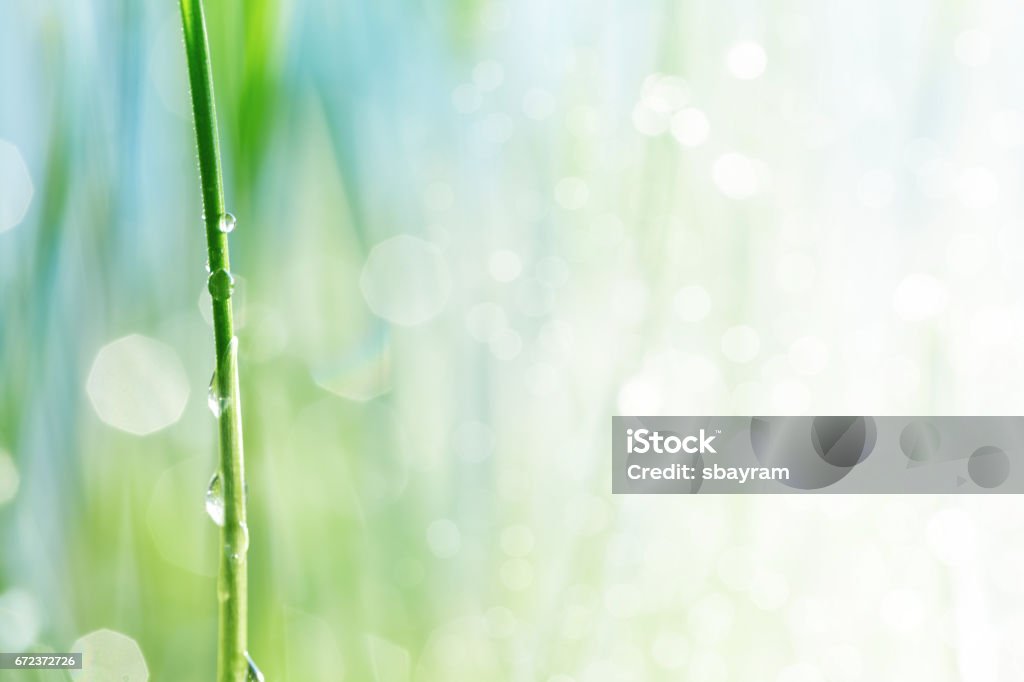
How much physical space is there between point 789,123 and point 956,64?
143 mm

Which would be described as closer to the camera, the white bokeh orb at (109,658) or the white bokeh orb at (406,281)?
the white bokeh orb at (109,658)

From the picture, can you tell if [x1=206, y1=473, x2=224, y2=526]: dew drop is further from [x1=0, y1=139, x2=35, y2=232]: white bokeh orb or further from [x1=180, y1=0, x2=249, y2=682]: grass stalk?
[x1=0, y1=139, x2=35, y2=232]: white bokeh orb

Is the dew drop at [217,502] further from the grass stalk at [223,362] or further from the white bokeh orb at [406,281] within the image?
the white bokeh orb at [406,281]

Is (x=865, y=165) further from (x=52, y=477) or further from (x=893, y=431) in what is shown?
(x=52, y=477)

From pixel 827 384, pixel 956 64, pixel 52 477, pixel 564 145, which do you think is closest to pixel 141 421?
pixel 52 477

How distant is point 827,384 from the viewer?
2.07 feet

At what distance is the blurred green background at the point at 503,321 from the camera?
514 millimetres

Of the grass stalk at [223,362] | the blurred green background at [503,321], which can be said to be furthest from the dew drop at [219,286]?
the blurred green background at [503,321]

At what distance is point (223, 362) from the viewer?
26cm

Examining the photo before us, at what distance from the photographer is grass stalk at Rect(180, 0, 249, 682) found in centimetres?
25

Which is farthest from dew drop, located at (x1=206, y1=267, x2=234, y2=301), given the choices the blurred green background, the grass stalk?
the blurred green background

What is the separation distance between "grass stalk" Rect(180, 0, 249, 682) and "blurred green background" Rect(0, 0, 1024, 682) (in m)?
0.21

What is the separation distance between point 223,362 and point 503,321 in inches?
14.6

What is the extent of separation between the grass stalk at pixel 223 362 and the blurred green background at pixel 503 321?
8.2 inches
